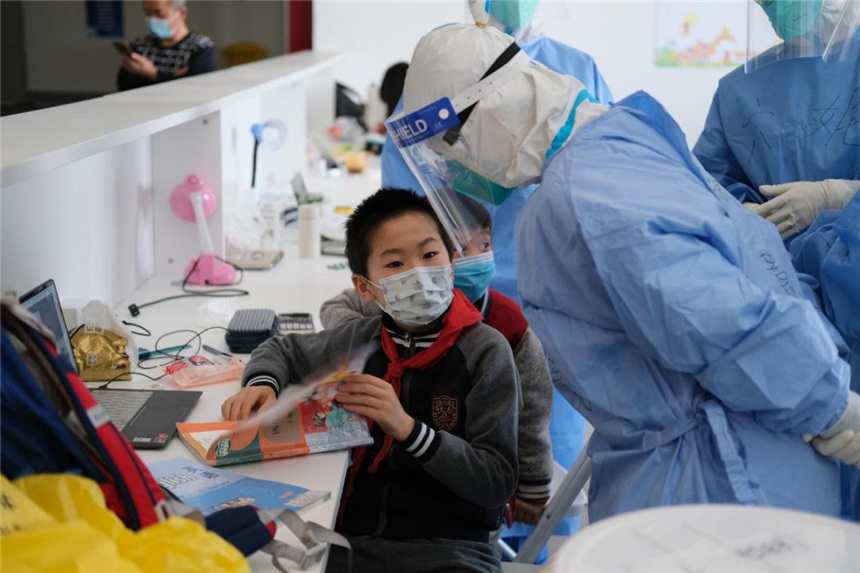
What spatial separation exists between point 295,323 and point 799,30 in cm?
116

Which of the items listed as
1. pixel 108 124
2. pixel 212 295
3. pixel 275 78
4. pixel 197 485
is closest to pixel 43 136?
pixel 108 124

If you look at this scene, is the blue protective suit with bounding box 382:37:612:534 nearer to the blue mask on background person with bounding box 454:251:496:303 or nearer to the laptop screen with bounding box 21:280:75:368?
the blue mask on background person with bounding box 454:251:496:303

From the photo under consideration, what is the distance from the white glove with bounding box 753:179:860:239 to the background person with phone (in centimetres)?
301

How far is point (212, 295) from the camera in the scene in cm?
244

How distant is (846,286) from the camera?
57.7 inches

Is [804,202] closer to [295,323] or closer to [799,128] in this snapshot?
[799,128]

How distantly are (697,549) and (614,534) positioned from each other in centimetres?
7

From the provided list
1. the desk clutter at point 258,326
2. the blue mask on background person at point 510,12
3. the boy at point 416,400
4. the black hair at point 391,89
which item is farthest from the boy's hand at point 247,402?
the black hair at point 391,89

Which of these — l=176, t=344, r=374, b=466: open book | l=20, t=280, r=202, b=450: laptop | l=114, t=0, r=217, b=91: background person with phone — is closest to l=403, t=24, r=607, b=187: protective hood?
l=176, t=344, r=374, b=466: open book

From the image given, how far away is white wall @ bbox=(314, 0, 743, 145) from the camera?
6117 millimetres

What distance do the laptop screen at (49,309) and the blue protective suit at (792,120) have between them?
51.0 inches

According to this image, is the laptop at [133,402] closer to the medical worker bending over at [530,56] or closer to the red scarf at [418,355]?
the red scarf at [418,355]

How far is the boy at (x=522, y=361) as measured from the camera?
6.01ft

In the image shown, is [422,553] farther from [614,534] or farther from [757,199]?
[757,199]
